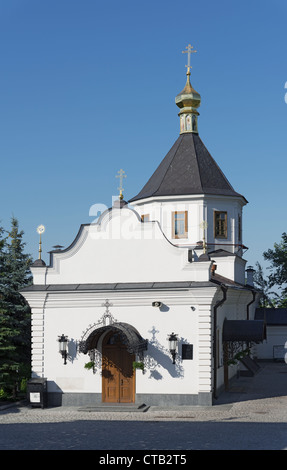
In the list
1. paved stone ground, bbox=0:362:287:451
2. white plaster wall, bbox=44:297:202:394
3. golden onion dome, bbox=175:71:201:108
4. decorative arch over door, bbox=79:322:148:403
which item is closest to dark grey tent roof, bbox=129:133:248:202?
golden onion dome, bbox=175:71:201:108

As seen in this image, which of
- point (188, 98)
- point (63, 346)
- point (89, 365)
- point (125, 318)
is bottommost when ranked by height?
point (89, 365)

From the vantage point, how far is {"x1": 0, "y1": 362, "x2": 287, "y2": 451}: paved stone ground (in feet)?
51.6

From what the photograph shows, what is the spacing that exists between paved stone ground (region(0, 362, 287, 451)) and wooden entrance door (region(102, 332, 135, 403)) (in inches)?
49.4

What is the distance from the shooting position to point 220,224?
3491 cm

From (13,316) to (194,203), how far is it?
11.6 meters

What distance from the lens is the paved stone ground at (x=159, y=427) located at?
15.7 meters

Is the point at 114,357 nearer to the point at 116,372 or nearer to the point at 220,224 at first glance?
the point at 116,372

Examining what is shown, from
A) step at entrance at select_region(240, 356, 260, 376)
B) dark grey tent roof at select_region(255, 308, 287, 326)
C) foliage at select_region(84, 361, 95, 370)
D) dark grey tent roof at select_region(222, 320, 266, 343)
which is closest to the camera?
foliage at select_region(84, 361, 95, 370)

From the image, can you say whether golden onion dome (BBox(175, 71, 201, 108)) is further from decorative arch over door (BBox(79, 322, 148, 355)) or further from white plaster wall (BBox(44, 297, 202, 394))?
decorative arch over door (BBox(79, 322, 148, 355))

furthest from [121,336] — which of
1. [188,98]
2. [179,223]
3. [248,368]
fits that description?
[188,98]

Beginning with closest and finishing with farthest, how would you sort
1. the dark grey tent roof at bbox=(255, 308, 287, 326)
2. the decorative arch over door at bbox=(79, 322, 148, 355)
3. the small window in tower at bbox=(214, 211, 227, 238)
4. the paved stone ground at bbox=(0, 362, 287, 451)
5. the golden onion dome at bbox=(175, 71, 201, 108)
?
1. the paved stone ground at bbox=(0, 362, 287, 451)
2. the decorative arch over door at bbox=(79, 322, 148, 355)
3. the small window in tower at bbox=(214, 211, 227, 238)
4. the golden onion dome at bbox=(175, 71, 201, 108)
5. the dark grey tent roof at bbox=(255, 308, 287, 326)

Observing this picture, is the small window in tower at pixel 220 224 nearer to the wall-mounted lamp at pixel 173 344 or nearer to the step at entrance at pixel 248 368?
the step at entrance at pixel 248 368

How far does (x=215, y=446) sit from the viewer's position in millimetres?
15422

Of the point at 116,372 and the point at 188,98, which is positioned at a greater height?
the point at 188,98
